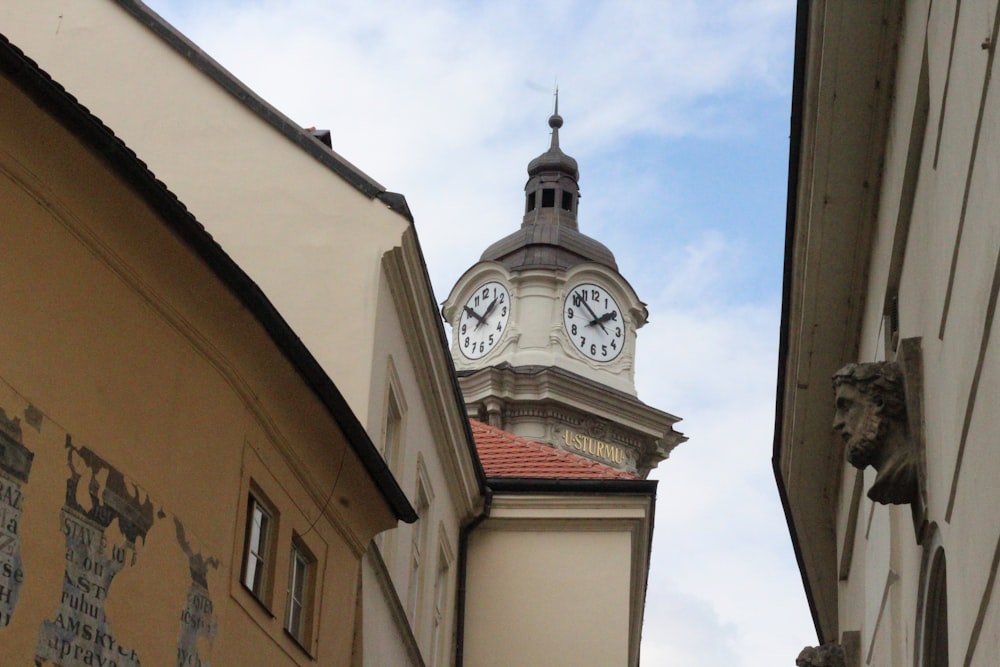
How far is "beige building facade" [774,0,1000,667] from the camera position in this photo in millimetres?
Result: 7328

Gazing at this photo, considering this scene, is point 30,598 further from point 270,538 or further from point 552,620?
point 552,620

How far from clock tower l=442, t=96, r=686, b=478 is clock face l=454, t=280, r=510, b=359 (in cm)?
3

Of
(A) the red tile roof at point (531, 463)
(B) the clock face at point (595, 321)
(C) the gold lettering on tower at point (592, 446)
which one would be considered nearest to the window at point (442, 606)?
(A) the red tile roof at point (531, 463)

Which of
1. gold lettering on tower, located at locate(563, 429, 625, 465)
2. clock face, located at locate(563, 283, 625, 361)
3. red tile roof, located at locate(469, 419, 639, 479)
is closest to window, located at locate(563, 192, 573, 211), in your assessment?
clock face, located at locate(563, 283, 625, 361)

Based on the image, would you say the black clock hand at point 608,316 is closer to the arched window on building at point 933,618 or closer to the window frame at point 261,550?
the window frame at point 261,550

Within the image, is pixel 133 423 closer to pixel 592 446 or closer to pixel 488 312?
pixel 592 446

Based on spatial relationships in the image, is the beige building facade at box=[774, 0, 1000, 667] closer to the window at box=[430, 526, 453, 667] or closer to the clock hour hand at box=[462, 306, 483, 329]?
the window at box=[430, 526, 453, 667]

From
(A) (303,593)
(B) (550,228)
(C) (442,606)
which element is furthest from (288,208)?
(B) (550,228)

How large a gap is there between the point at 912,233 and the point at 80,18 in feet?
39.3

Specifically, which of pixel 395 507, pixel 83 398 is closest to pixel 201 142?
pixel 395 507

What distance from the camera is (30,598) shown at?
372 inches

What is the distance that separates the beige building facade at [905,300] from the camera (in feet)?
24.0

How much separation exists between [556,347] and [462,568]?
24.3 meters

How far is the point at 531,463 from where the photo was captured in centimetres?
2814
